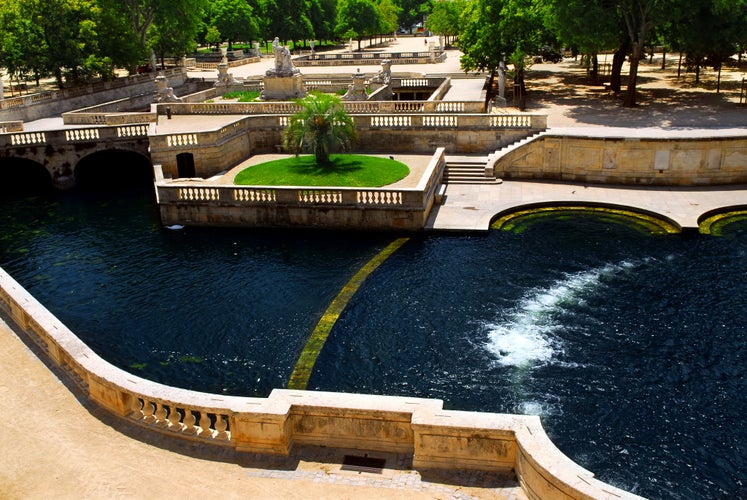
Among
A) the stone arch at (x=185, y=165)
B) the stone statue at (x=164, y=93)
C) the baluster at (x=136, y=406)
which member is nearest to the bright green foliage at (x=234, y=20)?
the stone statue at (x=164, y=93)

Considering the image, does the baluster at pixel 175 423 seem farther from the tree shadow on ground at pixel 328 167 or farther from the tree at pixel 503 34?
the tree at pixel 503 34

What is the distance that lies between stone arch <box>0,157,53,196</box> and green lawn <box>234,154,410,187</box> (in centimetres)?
1443

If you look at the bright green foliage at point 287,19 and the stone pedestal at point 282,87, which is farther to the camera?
the bright green foliage at point 287,19

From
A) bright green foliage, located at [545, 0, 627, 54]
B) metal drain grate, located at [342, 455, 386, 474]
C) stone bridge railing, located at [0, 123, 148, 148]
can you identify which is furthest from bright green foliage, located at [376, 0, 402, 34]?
metal drain grate, located at [342, 455, 386, 474]

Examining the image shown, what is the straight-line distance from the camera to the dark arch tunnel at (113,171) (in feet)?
141

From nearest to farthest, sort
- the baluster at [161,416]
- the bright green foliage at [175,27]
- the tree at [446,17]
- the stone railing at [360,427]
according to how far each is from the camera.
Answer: the stone railing at [360,427] → the baluster at [161,416] → the bright green foliage at [175,27] → the tree at [446,17]

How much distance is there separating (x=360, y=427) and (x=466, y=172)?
26.6 metres

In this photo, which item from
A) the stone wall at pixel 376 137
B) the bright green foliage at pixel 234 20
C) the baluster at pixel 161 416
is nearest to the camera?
the baluster at pixel 161 416

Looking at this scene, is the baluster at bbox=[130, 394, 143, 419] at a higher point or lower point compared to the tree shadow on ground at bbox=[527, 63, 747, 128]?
lower

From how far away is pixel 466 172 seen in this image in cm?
3772

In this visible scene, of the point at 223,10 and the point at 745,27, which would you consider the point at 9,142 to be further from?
the point at 223,10

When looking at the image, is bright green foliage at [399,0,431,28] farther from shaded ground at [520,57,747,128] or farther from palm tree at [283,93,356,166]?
palm tree at [283,93,356,166]

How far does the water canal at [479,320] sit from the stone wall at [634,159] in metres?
5.42

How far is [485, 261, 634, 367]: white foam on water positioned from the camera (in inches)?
795
